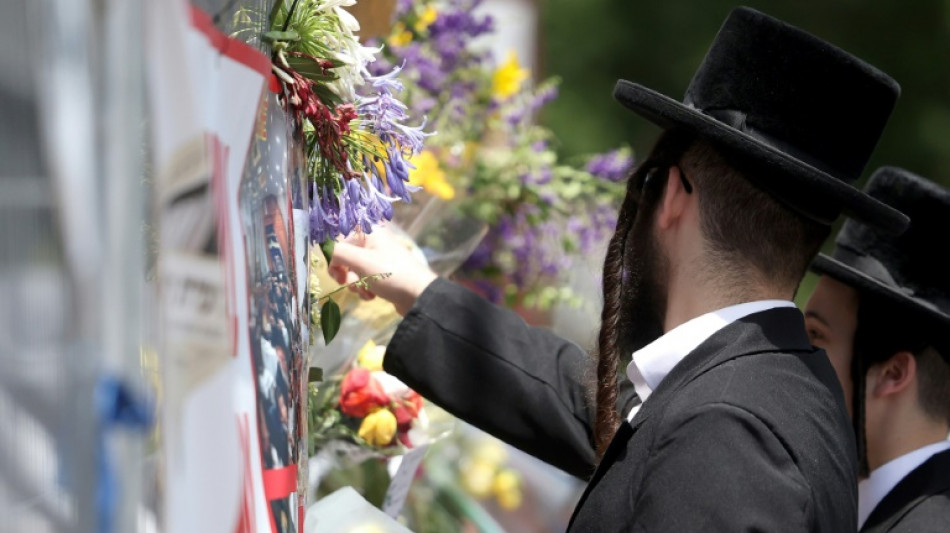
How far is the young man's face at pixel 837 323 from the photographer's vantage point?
2.45 meters

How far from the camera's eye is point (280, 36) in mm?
1061

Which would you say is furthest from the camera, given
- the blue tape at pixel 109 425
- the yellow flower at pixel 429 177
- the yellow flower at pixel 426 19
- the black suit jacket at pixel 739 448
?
the yellow flower at pixel 426 19

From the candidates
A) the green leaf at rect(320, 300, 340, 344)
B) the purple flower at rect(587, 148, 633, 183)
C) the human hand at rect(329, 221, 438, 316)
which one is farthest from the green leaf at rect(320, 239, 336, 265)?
the purple flower at rect(587, 148, 633, 183)

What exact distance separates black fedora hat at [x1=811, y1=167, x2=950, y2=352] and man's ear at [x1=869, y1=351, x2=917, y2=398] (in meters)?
0.07

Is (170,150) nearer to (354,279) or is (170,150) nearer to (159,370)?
(159,370)

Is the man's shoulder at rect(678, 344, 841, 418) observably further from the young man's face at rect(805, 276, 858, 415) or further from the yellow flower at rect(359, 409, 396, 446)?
the young man's face at rect(805, 276, 858, 415)

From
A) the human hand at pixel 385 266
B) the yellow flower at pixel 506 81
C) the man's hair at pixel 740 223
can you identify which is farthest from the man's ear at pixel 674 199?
the yellow flower at pixel 506 81

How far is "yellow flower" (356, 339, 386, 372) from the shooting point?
2.02 metres

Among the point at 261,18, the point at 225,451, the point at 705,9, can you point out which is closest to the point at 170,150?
the point at 225,451

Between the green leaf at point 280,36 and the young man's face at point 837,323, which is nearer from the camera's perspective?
the green leaf at point 280,36

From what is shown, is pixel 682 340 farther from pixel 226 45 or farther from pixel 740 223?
pixel 226 45

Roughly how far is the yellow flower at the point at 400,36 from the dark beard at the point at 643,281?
111cm

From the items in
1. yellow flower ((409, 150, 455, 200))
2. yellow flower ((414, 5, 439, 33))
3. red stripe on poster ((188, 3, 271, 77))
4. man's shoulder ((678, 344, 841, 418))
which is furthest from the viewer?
yellow flower ((414, 5, 439, 33))

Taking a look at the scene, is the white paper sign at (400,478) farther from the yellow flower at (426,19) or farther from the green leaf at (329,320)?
the yellow flower at (426,19)
